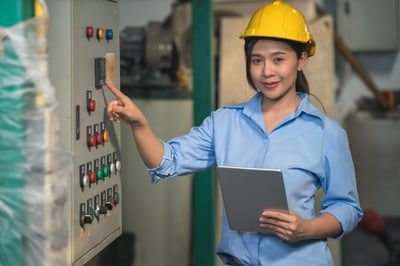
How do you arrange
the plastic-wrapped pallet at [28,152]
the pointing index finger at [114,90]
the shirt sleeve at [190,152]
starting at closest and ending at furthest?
the plastic-wrapped pallet at [28,152] < the pointing index finger at [114,90] < the shirt sleeve at [190,152]

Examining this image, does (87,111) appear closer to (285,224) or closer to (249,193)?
(249,193)

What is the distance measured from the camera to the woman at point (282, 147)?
58.9 inches

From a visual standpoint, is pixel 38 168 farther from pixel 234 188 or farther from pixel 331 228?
pixel 331 228

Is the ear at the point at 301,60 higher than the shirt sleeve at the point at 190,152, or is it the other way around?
the ear at the point at 301,60

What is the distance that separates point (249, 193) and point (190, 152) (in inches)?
10.1

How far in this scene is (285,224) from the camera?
1.41 m

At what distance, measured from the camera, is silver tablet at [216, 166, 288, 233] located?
1.37 metres

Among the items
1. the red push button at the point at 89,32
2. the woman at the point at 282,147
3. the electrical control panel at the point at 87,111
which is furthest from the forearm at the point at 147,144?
Result: the red push button at the point at 89,32

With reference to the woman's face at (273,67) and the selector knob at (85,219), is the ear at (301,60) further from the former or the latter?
the selector knob at (85,219)

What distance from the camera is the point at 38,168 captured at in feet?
3.53

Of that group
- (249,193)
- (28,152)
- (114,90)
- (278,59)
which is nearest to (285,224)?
(249,193)

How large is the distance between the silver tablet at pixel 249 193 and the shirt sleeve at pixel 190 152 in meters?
0.18

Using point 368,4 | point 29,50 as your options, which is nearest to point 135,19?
point 368,4

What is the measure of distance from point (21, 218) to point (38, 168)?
3.8 inches
